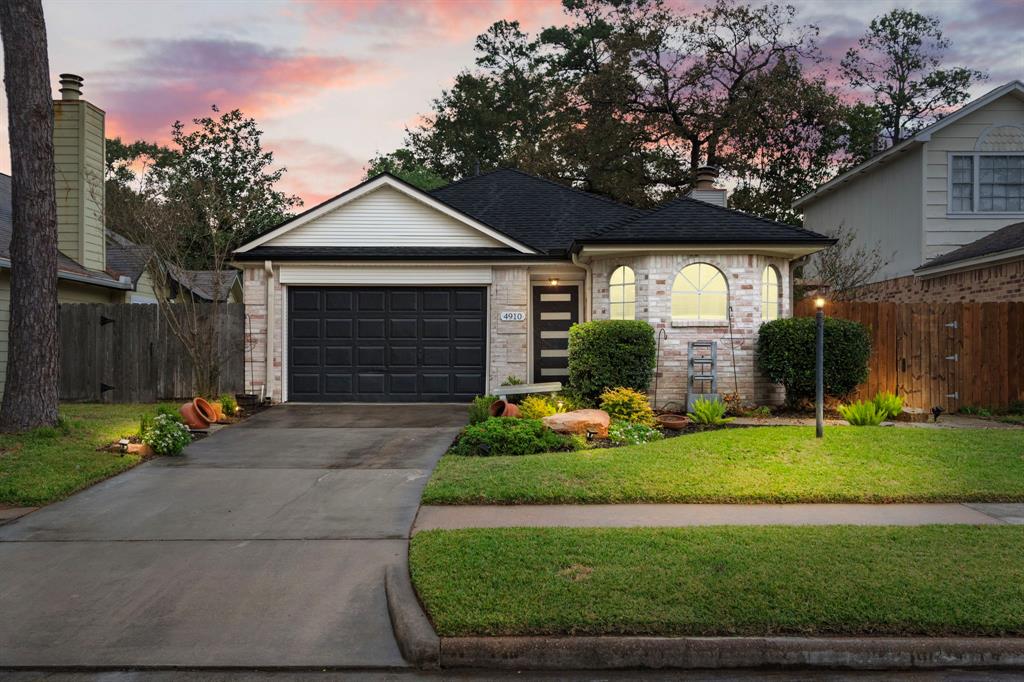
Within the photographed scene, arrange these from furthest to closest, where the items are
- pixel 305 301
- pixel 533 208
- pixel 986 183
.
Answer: pixel 533 208 → pixel 986 183 → pixel 305 301

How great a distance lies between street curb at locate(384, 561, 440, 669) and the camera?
155 inches

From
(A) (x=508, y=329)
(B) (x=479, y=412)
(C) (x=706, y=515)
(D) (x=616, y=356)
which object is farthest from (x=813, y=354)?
(C) (x=706, y=515)

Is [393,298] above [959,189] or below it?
below

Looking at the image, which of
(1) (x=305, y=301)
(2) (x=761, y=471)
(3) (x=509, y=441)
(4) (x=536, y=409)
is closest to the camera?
(2) (x=761, y=471)

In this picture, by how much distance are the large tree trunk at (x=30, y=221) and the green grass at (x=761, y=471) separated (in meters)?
6.03

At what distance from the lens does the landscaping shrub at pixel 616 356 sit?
12.0 m

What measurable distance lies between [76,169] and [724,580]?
16727 millimetres

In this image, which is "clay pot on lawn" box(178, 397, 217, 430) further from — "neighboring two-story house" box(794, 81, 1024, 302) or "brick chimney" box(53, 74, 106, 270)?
"neighboring two-story house" box(794, 81, 1024, 302)

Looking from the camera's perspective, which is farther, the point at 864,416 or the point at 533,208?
the point at 533,208

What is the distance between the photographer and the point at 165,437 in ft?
30.5

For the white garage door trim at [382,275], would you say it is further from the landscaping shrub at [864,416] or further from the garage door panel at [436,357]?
the landscaping shrub at [864,416]

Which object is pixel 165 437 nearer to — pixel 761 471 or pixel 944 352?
pixel 761 471

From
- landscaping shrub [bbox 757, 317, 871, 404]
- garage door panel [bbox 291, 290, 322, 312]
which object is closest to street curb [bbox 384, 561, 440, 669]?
landscaping shrub [bbox 757, 317, 871, 404]

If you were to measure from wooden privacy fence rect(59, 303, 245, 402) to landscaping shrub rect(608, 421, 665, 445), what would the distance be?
8584 mm
